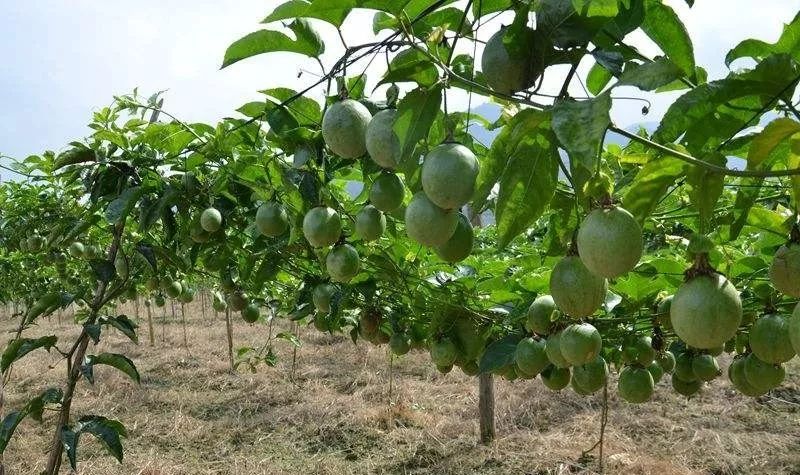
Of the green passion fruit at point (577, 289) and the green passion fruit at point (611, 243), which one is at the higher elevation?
the green passion fruit at point (611, 243)

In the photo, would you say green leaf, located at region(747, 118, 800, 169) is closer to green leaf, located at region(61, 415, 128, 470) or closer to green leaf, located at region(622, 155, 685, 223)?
green leaf, located at region(622, 155, 685, 223)

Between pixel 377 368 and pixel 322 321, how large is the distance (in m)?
7.23

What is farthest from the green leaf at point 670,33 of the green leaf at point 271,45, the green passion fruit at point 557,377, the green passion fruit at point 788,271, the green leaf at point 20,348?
the green leaf at point 20,348

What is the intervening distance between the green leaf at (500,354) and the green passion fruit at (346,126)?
3.66ft

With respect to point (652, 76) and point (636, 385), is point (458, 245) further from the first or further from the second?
point (636, 385)

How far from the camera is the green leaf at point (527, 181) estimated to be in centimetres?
91

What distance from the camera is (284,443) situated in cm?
686

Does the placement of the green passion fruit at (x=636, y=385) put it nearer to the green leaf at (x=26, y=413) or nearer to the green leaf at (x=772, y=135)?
the green leaf at (x=772, y=135)

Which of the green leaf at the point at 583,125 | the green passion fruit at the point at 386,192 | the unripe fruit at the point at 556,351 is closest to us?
the green leaf at the point at 583,125

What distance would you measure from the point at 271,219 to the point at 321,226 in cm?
34

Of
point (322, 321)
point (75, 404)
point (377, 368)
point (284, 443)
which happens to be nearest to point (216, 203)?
point (322, 321)

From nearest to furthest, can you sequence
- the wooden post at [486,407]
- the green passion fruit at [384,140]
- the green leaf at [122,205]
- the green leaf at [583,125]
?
the green leaf at [583,125], the green passion fruit at [384,140], the green leaf at [122,205], the wooden post at [486,407]

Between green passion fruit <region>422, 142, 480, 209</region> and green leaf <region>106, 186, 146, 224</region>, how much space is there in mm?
1292

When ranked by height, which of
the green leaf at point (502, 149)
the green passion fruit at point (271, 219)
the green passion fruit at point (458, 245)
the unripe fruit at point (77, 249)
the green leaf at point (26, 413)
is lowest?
the green leaf at point (26, 413)
